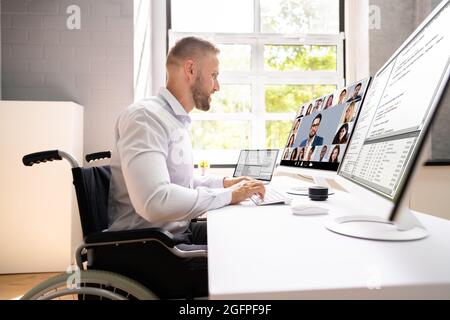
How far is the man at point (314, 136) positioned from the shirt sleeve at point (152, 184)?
0.48 m

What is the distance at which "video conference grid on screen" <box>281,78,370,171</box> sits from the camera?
1.05m

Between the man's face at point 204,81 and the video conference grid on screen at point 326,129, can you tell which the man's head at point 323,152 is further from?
the man's face at point 204,81

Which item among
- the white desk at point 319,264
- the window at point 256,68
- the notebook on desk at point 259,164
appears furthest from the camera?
the window at point 256,68

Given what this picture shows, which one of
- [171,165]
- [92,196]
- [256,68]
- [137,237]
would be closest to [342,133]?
[171,165]

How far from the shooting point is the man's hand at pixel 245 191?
3.57 feet

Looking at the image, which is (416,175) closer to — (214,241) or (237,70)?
(214,241)

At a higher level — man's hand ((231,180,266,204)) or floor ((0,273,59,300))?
man's hand ((231,180,266,204))

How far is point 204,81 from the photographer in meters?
1.36

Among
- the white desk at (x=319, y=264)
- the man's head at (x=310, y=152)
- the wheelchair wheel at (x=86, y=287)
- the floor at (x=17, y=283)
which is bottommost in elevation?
the floor at (x=17, y=283)

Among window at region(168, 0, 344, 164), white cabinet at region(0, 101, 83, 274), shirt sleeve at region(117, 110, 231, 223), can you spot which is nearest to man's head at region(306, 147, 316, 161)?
shirt sleeve at region(117, 110, 231, 223)

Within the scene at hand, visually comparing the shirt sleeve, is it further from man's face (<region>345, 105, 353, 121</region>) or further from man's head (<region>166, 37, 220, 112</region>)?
man's face (<region>345, 105, 353, 121</region>)


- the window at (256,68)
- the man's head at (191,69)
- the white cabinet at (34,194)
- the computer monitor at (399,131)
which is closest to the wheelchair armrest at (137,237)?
the computer monitor at (399,131)

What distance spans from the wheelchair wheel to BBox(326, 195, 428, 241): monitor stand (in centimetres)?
50

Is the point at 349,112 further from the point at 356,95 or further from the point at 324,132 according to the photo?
the point at 324,132
